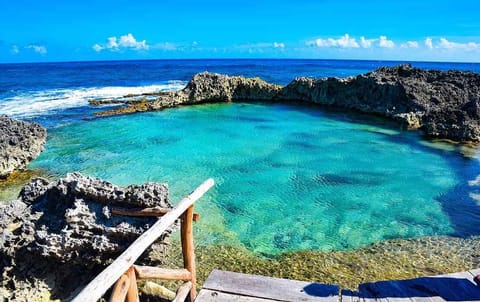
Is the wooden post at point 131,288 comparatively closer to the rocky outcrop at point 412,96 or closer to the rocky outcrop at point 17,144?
the rocky outcrop at point 17,144

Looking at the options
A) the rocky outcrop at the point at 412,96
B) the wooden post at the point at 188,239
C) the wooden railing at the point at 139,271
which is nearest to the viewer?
the wooden railing at the point at 139,271

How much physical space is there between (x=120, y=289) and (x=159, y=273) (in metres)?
0.91

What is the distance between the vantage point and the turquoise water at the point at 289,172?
8.89m

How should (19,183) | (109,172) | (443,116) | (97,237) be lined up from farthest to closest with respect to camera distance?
(443,116) < (109,172) < (19,183) < (97,237)

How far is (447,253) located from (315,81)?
21.9m

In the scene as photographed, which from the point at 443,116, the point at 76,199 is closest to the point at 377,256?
the point at 76,199

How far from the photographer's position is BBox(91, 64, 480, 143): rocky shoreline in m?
17.9

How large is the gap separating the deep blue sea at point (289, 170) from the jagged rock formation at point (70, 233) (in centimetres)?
285

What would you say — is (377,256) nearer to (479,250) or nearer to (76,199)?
(479,250)

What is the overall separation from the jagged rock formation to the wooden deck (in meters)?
1.89

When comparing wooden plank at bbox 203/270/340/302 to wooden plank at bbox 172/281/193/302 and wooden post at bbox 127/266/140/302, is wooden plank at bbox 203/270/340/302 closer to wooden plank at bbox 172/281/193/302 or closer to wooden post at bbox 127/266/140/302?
wooden plank at bbox 172/281/193/302

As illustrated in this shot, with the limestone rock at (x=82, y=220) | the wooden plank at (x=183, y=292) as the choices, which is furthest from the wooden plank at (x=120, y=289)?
the limestone rock at (x=82, y=220)

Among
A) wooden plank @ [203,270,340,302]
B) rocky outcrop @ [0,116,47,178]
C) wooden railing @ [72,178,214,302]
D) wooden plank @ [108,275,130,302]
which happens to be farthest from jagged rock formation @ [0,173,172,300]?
rocky outcrop @ [0,116,47,178]

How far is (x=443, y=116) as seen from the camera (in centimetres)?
1812
